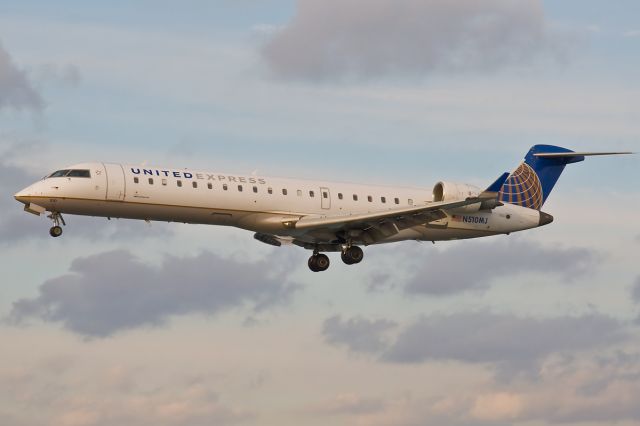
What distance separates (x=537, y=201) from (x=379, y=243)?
7.98 metres

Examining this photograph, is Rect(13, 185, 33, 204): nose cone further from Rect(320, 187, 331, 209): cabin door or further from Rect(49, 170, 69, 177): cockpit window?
Rect(320, 187, 331, 209): cabin door

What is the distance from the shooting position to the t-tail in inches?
2333

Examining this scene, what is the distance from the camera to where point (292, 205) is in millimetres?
53500

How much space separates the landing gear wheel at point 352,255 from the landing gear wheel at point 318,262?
147cm

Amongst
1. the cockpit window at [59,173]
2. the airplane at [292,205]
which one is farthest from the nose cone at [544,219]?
the cockpit window at [59,173]

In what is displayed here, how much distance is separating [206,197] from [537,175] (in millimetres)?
15422

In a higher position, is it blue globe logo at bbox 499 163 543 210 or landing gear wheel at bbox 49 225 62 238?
blue globe logo at bbox 499 163 543 210

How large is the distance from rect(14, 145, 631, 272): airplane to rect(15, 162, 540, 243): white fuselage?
3cm

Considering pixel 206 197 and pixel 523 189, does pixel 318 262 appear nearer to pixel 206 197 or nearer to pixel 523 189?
pixel 206 197

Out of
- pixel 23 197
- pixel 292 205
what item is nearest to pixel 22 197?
pixel 23 197

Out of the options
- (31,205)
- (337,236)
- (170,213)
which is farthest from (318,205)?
(31,205)

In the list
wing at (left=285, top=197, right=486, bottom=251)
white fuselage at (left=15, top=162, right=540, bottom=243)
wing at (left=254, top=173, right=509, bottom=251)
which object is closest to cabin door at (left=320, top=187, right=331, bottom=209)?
white fuselage at (left=15, top=162, right=540, bottom=243)

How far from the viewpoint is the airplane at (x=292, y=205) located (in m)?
51.1

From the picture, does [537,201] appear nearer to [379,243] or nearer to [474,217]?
[474,217]
